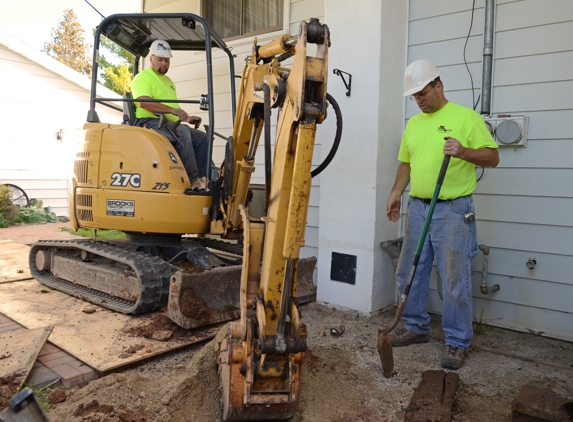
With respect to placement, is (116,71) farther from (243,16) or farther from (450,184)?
(450,184)

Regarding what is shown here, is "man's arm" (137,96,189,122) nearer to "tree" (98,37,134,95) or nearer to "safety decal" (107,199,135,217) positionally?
"safety decal" (107,199,135,217)

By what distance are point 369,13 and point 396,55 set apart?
1.49 ft

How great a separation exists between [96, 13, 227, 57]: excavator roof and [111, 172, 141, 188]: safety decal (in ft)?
4.54

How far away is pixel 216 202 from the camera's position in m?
4.59

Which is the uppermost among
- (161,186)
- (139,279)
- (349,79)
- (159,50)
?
(159,50)

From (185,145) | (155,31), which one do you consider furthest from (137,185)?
(155,31)

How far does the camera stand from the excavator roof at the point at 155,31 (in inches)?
181

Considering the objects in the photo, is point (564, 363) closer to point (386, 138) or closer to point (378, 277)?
point (378, 277)

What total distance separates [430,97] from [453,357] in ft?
6.19

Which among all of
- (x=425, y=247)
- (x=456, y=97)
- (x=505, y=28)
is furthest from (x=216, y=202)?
(x=505, y=28)

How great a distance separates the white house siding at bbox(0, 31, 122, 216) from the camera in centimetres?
1059

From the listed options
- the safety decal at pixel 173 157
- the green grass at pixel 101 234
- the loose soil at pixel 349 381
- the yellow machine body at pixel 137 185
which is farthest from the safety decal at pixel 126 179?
the green grass at pixel 101 234

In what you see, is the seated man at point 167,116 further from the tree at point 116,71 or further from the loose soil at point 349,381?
the tree at point 116,71

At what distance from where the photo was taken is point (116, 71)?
3219 centimetres
